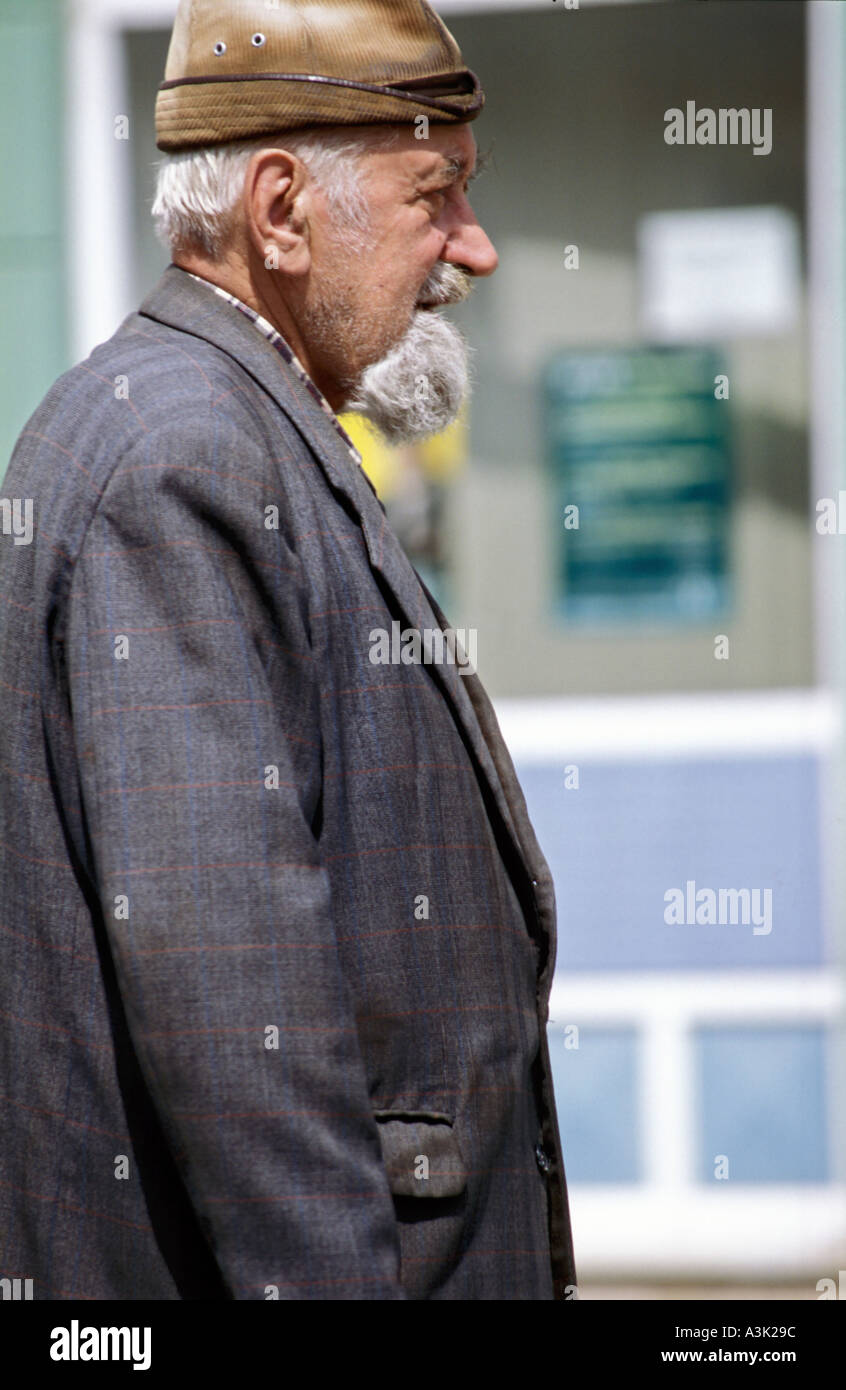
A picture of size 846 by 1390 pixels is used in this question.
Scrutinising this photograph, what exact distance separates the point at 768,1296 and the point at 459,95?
381 cm

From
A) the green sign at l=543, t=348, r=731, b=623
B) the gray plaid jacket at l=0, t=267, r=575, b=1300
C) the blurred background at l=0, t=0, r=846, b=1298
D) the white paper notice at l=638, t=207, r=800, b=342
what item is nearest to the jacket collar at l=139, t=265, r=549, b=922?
the gray plaid jacket at l=0, t=267, r=575, b=1300

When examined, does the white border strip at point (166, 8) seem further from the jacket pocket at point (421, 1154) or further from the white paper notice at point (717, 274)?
the jacket pocket at point (421, 1154)

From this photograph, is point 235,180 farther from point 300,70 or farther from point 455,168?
point 455,168

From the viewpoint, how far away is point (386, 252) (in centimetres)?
176

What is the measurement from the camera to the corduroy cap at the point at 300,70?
166cm

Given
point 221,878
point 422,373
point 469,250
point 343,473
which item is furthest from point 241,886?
point 469,250

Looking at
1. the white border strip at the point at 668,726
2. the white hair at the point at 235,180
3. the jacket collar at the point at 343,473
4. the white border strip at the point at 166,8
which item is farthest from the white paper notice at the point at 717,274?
the jacket collar at the point at 343,473

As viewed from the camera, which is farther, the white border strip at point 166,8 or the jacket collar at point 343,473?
the white border strip at point 166,8

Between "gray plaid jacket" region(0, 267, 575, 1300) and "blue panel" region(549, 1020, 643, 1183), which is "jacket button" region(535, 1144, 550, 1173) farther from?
"blue panel" region(549, 1020, 643, 1183)

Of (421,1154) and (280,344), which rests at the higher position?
(280,344)

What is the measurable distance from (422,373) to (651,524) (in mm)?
2902

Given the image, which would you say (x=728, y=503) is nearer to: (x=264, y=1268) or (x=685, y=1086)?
(x=685, y=1086)

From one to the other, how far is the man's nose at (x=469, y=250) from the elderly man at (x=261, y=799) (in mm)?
74

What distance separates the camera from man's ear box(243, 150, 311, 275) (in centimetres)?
167
